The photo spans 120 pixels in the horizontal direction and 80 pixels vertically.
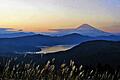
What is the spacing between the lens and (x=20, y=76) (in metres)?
9.82

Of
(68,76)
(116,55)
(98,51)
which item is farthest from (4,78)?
(98,51)

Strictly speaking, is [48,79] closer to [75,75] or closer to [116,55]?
[75,75]

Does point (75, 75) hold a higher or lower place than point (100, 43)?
higher

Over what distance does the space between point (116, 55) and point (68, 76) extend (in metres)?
82.8

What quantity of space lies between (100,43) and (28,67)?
99037 mm

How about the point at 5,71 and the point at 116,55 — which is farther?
the point at 116,55

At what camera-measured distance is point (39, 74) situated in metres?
9.76

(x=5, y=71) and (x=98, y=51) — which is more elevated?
(x=5, y=71)

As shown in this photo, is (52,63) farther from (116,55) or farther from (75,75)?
(116,55)

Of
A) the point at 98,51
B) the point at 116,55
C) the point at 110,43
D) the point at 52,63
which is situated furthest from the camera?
the point at 98,51

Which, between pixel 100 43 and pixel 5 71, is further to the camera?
pixel 100 43

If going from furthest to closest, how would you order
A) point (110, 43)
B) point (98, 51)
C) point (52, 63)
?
1. point (98, 51)
2. point (110, 43)
3. point (52, 63)

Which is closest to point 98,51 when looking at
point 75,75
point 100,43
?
point 100,43

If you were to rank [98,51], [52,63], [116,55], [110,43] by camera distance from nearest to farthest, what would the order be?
[52,63] → [116,55] → [110,43] → [98,51]
